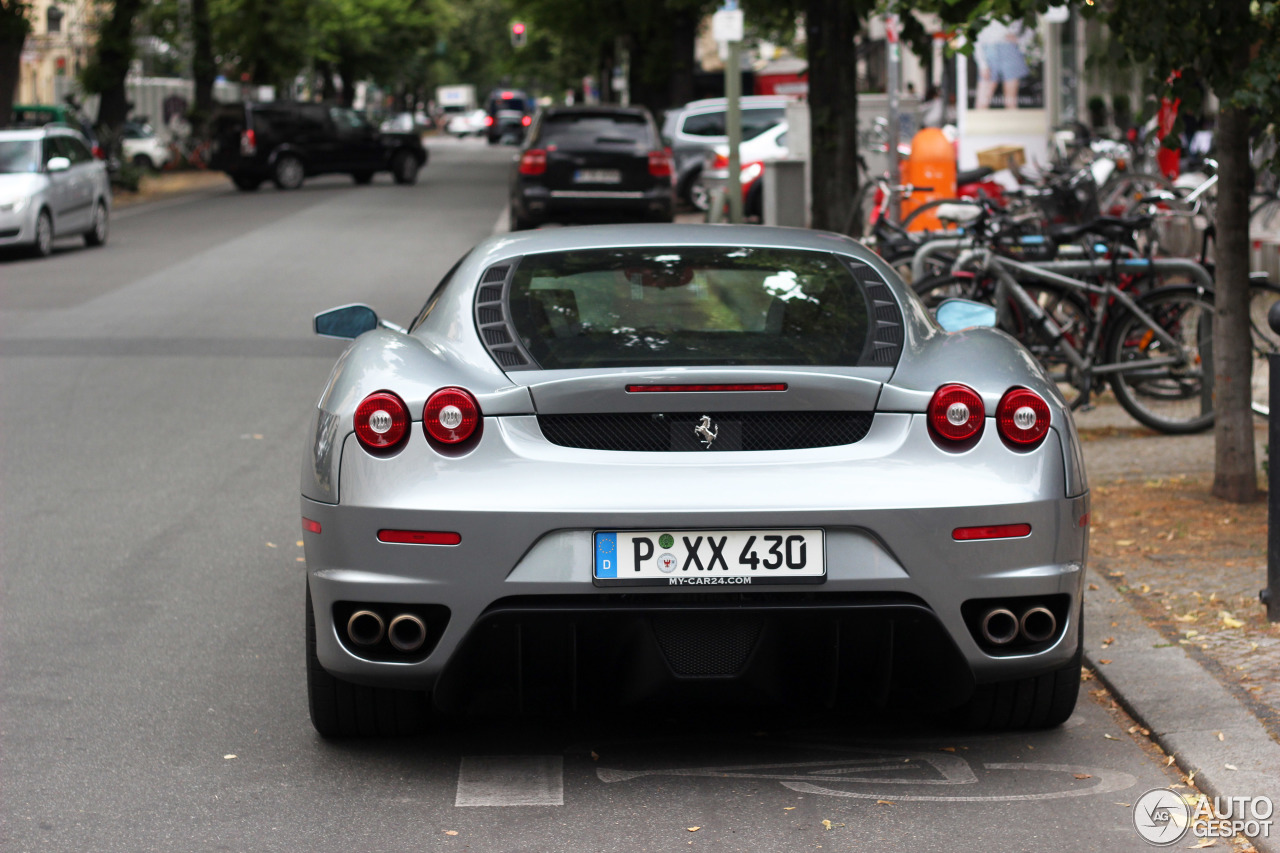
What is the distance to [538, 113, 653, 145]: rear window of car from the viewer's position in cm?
2355

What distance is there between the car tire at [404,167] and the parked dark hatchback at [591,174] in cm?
1470

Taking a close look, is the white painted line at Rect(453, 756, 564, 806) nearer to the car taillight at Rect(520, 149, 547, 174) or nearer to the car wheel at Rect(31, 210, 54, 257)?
the car wheel at Rect(31, 210, 54, 257)

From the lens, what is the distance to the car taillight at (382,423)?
402 centimetres

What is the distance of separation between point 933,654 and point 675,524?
682mm

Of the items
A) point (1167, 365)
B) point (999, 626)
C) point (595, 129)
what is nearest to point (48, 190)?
point (595, 129)

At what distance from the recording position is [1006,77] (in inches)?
1063

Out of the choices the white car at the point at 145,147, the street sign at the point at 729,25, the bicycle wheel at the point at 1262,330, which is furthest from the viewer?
the white car at the point at 145,147

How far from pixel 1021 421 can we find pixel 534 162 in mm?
19506

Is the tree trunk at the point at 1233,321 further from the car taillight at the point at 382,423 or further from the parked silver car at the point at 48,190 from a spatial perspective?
the parked silver car at the point at 48,190

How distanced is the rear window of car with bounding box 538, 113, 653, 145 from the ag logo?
20.0 metres

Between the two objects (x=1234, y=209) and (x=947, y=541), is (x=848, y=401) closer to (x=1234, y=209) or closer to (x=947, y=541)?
(x=947, y=541)

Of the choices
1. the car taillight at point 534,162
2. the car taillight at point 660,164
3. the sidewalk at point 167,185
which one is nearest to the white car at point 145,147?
the sidewalk at point 167,185

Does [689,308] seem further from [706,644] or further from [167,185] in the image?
[167,185]

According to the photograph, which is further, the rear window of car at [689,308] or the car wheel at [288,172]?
the car wheel at [288,172]
